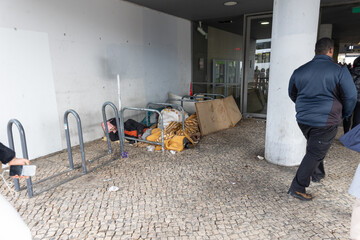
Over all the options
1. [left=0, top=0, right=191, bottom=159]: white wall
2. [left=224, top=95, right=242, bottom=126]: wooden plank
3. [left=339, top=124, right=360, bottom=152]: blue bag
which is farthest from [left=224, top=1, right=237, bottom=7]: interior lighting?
[left=339, top=124, right=360, bottom=152]: blue bag

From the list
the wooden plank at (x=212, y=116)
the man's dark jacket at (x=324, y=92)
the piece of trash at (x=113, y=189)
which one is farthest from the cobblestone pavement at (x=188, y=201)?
the wooden plank at (x=212, y=116)

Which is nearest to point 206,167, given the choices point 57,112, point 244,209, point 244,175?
point 244,175

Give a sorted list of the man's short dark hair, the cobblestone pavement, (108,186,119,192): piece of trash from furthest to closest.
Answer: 1. (108,186,119,192): piece of trash
2. the man's short dark hair
3. the cobblestone pavement

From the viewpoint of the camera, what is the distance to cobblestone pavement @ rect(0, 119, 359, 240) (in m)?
2.33

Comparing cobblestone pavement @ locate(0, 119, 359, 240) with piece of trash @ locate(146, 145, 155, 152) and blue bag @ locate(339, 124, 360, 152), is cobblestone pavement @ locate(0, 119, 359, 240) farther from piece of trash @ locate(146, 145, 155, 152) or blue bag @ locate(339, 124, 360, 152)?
blue bag @ locate(339, 124, 360, 152)

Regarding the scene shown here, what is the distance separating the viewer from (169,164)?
12.9ft

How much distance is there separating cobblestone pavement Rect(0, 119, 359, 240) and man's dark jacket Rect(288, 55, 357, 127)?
0.99 m

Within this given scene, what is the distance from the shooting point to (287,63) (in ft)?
11.3

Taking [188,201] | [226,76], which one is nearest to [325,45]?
[188,201]

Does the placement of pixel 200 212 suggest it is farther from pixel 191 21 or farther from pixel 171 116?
pixel 191 21

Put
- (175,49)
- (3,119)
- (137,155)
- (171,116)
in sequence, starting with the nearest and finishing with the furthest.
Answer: (3,119) < (137,155) < (171,116) < (175,49)

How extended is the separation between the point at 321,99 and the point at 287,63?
1103 mm

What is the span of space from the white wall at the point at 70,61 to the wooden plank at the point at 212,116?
5.51 ft

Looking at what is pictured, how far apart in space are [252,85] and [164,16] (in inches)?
129
